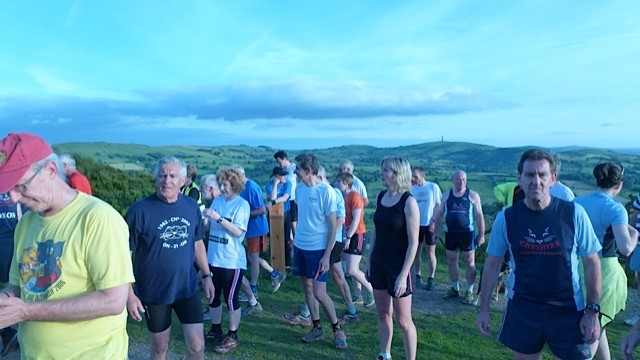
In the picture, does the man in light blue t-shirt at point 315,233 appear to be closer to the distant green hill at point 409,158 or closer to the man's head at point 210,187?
the man's head at point 210,187

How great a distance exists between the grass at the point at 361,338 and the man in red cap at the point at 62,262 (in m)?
Result: 2.76

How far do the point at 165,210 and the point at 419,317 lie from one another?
12.7ft

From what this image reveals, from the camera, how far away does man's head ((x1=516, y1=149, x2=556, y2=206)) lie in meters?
2.60

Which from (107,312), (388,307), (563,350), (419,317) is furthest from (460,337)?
(107,312)

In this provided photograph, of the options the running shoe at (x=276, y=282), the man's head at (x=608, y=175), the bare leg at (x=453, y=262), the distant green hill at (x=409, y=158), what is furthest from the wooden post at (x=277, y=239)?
the distant green hill at (x=409, y=158)

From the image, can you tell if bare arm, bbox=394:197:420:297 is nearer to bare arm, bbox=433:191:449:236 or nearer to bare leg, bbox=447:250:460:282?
bare arm, bbox=433:191:449:236

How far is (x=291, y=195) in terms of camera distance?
7.32m

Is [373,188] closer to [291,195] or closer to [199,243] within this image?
[291,195]

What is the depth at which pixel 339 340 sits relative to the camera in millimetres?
4547

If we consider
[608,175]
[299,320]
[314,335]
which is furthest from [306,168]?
[608,175]

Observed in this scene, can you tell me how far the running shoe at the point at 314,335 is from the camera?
4695 millimetres

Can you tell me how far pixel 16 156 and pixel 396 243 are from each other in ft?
9.31

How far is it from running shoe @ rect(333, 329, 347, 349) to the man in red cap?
3.07 meters

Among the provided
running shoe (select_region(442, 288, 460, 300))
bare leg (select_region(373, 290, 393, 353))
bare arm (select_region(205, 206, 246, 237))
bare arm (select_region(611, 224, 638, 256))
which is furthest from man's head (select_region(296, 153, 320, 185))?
running shoe (select_region(442, 288, 460, 300))
